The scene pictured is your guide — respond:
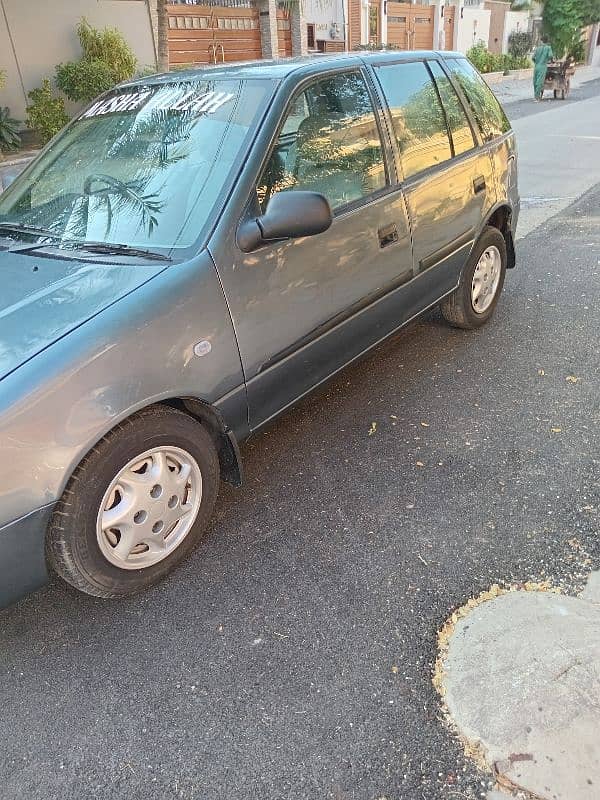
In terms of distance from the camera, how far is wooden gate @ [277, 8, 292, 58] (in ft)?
60.0

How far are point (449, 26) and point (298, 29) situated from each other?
38.2 ft

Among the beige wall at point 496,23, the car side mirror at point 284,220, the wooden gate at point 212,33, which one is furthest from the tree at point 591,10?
the car side mirror at point 284,220

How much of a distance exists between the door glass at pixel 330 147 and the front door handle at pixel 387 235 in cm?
20

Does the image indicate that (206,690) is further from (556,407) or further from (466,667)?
(556,407)

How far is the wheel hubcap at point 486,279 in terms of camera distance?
4430 millimetres

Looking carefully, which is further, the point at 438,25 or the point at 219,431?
the point at 438,25

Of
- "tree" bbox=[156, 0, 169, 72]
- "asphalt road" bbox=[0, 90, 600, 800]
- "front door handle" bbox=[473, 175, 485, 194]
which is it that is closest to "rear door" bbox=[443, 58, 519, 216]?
"front door handle" bbox=[473, 175, 485, 194]

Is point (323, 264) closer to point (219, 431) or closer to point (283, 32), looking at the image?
point (219, 431)

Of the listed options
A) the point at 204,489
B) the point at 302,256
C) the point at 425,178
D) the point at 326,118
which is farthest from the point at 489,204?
the point at 204,489

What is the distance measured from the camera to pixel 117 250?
254cm

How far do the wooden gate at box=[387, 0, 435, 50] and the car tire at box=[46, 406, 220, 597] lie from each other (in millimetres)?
24639

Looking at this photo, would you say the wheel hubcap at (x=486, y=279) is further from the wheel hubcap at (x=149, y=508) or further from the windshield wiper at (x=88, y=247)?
the wheel hubcap at (x=149, y=508)

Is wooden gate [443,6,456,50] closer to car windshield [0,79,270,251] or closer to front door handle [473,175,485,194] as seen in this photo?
front door handle [473,175,485,194]

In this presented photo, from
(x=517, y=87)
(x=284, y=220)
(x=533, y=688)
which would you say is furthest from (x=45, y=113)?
(x=517, y=87)
